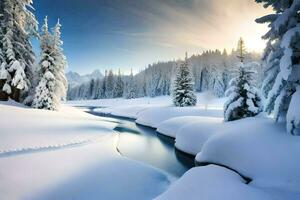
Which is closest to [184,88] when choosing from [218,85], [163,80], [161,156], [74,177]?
[161,156]

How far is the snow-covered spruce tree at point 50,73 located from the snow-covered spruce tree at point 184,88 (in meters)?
18.2

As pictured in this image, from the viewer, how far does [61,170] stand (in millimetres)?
9188

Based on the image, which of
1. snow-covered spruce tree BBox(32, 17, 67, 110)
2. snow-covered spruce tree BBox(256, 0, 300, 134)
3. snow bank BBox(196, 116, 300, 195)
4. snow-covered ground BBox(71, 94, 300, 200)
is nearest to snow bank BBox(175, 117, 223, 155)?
snow-covered ground BBox(71, 94, 300, 200)

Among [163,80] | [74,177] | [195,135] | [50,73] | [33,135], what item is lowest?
[74,177]

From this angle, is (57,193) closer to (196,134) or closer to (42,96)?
(196,134)

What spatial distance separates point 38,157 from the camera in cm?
975

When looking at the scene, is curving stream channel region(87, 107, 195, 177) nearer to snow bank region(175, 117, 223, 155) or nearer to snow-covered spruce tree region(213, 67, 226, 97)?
snow bank region(175, 117, 223, 155)

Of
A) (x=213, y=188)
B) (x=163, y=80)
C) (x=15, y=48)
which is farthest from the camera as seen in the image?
(x=163, y=80)

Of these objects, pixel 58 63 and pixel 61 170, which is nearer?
pixel 61 170

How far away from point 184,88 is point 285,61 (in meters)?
29.9

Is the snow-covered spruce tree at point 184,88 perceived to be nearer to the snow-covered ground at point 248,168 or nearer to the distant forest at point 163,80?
the snow-covered ground at point 248,168

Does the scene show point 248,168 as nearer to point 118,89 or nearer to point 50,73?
point 50,73

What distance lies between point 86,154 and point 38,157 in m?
2.57

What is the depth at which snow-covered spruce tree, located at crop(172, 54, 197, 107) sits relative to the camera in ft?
124
